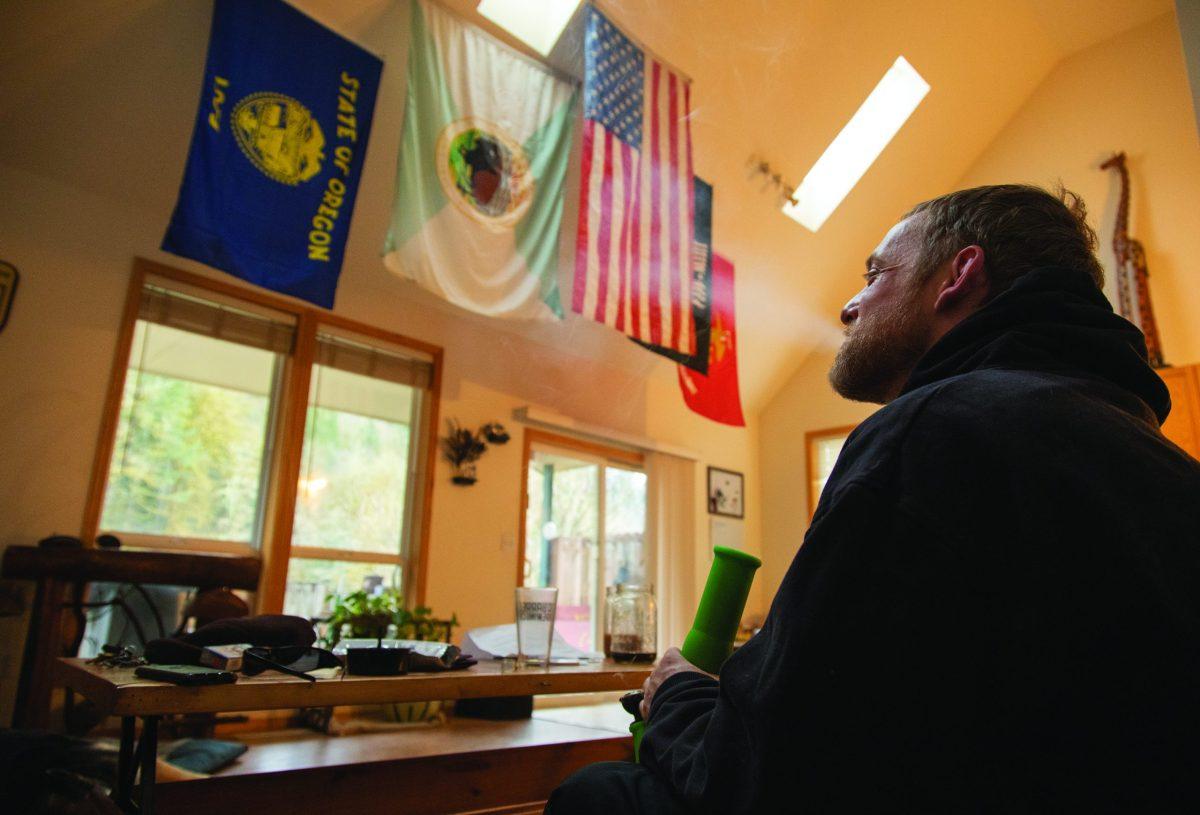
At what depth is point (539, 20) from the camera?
3.73 m

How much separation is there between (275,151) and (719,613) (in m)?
2.61

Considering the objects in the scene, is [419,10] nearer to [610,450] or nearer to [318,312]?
[318,312]

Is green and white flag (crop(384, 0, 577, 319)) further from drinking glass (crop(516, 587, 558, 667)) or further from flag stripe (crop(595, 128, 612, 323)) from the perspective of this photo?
drinking glass (crop(516, 587, 558, 667))

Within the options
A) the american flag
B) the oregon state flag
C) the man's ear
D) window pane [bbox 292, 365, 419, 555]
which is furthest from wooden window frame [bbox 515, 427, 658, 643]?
the man's ear

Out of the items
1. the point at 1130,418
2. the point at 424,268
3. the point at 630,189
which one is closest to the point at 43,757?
the point at 1130,418

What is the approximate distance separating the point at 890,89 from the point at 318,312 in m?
4.22

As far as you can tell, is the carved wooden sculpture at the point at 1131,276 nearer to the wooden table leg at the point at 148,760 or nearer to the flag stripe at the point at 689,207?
the flag stripe at the point at 689,207

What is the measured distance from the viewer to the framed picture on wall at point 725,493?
20.5 feet

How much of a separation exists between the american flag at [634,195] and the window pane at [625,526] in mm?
1837

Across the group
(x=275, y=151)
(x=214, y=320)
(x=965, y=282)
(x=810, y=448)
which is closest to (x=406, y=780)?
(x=965, y=282)

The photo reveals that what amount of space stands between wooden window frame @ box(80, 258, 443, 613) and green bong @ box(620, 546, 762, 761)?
3.13 metres

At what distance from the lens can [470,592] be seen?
4.47 metres

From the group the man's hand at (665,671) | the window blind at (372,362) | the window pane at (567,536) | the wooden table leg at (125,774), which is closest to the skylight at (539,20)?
the window blind at (372,362)

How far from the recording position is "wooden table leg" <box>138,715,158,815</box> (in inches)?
43.8
